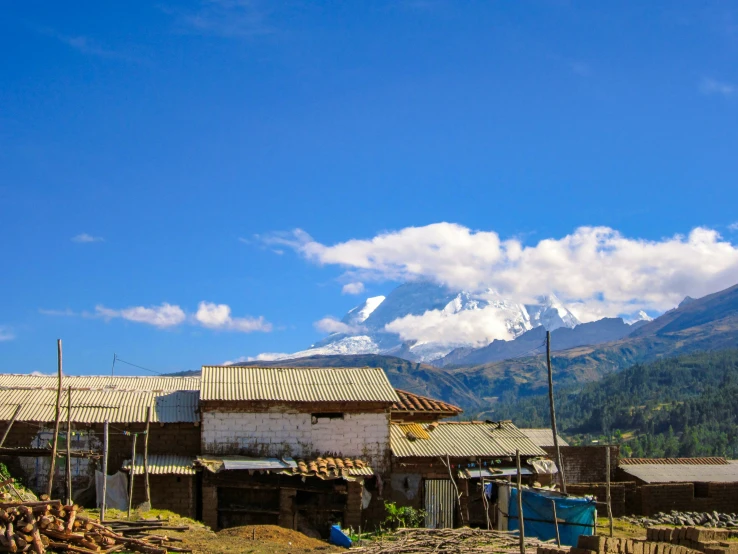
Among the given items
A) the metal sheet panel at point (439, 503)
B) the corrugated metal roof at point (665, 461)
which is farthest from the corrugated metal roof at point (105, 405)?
the corrugated metal roof at point (665, 461)

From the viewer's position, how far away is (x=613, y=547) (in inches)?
651

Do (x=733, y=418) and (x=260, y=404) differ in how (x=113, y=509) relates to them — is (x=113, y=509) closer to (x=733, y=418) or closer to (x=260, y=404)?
(x=260, y=404)

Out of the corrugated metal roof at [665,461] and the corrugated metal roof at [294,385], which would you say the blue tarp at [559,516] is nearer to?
the corrugated metal roof at [294,385]

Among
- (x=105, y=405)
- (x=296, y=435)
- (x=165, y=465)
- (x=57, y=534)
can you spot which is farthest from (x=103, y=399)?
(x=57, y=534)

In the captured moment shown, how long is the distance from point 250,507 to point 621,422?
406 ft

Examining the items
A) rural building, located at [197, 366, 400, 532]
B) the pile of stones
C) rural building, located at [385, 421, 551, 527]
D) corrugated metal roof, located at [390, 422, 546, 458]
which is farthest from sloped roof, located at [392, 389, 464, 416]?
the pile of stones

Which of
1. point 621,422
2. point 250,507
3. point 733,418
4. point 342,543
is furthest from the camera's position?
point 621,422

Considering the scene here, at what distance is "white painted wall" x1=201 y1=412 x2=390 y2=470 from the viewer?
92.2 feet

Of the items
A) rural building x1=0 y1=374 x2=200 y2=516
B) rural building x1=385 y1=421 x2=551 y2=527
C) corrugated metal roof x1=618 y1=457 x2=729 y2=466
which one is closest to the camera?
rural building x1=0 y1=374 x2=200 y2=516

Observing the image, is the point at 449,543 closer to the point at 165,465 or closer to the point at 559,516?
the point at 559,516

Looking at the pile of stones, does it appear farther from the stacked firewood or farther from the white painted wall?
the stacked firewood

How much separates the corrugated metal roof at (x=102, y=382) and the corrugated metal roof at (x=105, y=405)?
2.39 ft

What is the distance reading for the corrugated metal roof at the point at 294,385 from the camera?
93.9ft

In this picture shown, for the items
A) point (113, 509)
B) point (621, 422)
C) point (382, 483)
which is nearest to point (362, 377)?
point (382, 483)
